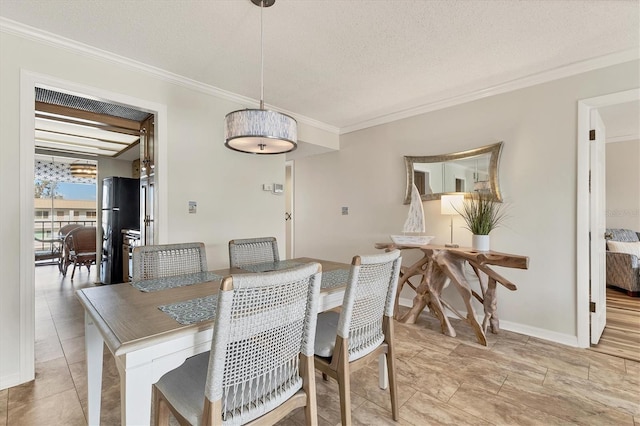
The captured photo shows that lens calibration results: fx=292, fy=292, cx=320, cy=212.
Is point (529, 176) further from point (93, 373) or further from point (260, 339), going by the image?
point (93, 373)

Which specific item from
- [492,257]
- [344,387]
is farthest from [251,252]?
[492,257]

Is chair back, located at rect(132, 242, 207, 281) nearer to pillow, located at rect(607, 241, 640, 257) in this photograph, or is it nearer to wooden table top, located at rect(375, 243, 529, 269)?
wooden table top, located at rect(375, 243, 529, 269)

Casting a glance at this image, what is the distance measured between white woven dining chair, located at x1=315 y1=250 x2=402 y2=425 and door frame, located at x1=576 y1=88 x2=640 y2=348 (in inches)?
80.4

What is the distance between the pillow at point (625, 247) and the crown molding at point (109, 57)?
520 centimetres

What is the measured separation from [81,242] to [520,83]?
6791 millimetres

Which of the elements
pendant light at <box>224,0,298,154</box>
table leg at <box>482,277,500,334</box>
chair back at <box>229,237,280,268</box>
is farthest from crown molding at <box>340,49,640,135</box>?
chair back at <box>229,237,280,268</box>

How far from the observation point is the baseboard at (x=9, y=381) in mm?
1928

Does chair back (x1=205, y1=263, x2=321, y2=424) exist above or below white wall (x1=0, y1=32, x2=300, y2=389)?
below

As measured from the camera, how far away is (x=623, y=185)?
4.71m

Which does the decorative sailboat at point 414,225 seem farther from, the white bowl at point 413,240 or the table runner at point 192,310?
the table runner at point 192,310

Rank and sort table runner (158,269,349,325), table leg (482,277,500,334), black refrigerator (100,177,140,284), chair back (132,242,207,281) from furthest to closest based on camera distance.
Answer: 1. black refrigerator (100,177,140,284)
2. table leg (482,277,500,334)
3. chair back (132,242,207,281)
4. table runner (158,269,349,325)

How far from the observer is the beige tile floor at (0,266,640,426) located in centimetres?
165

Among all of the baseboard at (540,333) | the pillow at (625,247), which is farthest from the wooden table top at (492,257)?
the pillow at (625,247)

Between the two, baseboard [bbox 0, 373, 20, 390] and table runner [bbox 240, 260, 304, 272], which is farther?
table runner [bbox 240, 260, 304, 272]
